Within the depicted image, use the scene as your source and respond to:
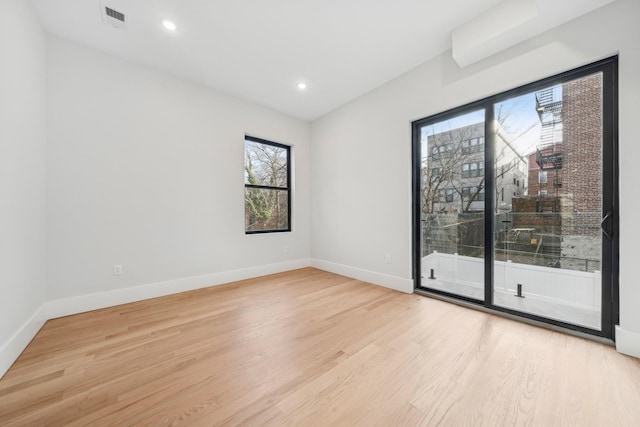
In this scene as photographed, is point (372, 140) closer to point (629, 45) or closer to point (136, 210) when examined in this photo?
point (629, 45)

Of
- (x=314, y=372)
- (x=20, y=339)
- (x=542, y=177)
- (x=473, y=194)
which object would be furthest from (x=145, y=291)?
(x=542, y=177)

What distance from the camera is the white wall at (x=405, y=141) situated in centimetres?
176

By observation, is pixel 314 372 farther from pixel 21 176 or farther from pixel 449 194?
pixel 21 176

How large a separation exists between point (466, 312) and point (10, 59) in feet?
14.2

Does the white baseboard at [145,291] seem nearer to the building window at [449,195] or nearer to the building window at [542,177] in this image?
the building window at [449,195]

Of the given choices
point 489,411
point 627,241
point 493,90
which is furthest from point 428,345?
point 493,90

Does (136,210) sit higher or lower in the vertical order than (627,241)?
higher

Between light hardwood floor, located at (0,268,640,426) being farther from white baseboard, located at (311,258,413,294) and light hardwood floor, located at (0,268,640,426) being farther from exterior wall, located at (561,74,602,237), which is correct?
exterior wall, located at (561,74,602,237)

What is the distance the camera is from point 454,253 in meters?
2.88

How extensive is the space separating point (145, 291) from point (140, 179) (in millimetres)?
1335

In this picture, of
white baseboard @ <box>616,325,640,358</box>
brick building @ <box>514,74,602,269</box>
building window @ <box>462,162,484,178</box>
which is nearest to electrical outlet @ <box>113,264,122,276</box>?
building window @ <box>462,162,484,178</box>

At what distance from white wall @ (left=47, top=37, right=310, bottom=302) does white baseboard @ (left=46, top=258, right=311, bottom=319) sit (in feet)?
0.06

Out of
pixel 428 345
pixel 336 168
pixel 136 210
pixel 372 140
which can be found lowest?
pixel 428 345

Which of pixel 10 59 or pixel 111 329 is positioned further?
pixel 111 329
